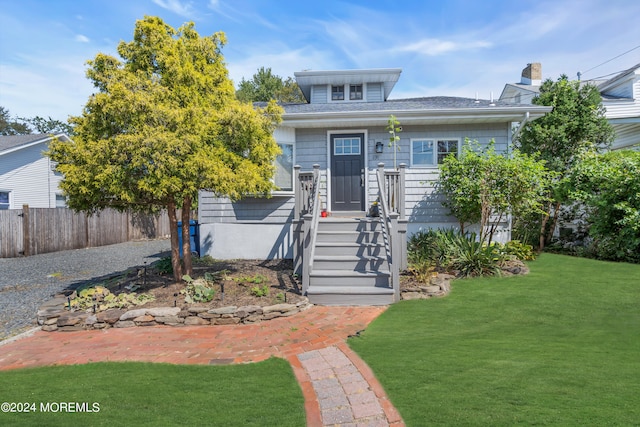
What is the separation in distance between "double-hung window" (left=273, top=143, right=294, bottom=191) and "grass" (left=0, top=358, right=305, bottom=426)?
6.00m

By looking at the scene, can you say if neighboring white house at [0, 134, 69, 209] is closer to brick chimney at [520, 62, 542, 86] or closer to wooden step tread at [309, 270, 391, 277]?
wooden step tread at [309, 270, 391, 277]

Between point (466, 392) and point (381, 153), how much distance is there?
23.8ft

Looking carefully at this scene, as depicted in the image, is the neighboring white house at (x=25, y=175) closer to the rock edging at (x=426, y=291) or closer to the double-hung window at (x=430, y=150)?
the double-hung window at (x=430, y=150)

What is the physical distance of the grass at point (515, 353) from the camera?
2551 millimetres

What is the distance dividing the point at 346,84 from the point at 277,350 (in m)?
9.55

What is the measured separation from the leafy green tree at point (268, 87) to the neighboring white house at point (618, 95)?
1741 cm

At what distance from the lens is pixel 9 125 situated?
37.6 metres

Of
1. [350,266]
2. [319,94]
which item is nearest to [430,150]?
[319,94]

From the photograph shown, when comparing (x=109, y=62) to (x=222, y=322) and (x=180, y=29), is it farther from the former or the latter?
(x=222, y=322)

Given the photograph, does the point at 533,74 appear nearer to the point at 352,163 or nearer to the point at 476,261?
the point at 352,163

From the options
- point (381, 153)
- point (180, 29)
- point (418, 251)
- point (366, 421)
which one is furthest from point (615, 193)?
point (180, 29)

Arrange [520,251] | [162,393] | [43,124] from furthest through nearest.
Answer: [43,124]
[520,251]
[162,393]

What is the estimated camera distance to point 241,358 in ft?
12.8

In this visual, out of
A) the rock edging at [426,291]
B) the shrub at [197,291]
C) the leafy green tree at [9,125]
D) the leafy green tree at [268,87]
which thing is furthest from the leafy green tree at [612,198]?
the leafy green tree at [9,125]
